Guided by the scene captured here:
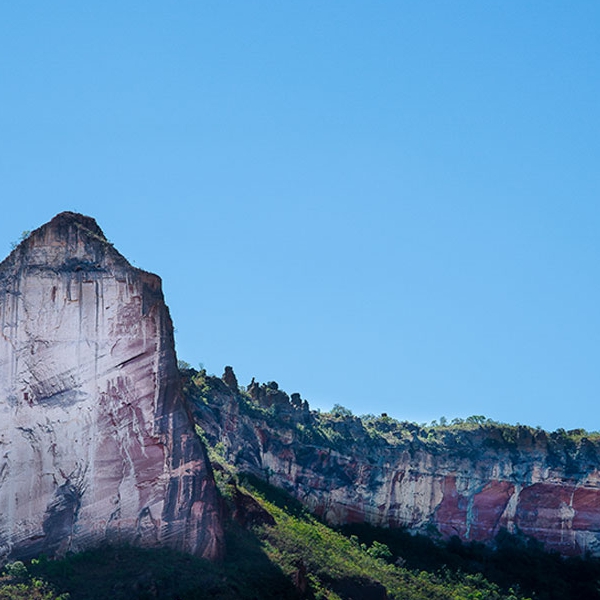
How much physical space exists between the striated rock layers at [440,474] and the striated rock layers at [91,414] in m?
22.1

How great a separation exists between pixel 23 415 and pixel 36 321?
3.70 meters

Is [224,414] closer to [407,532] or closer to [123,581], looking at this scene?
[407,532]

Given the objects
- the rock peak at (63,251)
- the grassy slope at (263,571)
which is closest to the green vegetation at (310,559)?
the grassy slope at (263,571)

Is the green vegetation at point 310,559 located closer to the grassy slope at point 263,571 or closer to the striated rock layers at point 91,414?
the grassy slope at point 263,571

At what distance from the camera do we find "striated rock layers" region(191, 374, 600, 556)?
8231 cm

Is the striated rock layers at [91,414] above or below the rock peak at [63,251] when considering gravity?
below

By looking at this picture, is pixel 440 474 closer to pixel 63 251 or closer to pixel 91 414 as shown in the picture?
pixel 91 414

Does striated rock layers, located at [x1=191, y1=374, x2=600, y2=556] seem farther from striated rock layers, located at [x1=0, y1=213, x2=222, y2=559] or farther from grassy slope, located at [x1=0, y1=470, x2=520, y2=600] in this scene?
striated rock layers, located at [x1=0, y1=213, x2=222, y2=559]

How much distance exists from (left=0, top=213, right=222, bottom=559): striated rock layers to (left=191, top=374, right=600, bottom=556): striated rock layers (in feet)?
72.6

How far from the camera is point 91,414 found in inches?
2277

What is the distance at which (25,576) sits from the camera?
181ft

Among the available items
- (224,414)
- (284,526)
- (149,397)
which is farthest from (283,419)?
(149,397)

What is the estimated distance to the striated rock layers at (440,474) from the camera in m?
82.3

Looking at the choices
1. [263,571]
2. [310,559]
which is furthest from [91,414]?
[310,559]
